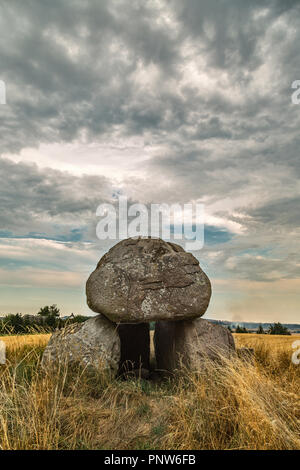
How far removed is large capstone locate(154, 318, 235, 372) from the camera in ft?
23.7

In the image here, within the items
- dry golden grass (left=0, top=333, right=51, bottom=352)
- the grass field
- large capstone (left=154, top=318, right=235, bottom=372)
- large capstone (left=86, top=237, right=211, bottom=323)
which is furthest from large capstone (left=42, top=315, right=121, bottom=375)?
dry golden grass (left=0, top=333, right=51, bottom=352)

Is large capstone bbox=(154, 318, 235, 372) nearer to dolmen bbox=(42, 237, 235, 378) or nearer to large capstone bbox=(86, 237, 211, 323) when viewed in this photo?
dolmen bbox=(42, 237, 235, 378)

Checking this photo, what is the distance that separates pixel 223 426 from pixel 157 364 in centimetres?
Answer: 568

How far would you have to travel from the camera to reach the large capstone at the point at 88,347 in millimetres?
6918

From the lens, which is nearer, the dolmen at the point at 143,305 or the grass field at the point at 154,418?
the grass field at the point at 154,418

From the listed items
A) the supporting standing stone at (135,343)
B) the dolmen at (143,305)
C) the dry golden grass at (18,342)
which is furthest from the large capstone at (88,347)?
the supporting standing stone at (135,343)

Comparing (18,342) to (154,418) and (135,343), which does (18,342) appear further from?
(154,418)

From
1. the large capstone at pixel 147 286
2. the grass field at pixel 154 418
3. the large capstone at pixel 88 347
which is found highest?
the large capstone at pixel 147 286

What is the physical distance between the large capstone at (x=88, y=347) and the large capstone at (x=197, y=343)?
1355 millimetres

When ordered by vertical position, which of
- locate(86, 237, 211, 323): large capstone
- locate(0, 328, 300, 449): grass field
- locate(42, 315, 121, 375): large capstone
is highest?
locate(86, 237, 211, 323): large capstone

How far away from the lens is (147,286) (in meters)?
7.16

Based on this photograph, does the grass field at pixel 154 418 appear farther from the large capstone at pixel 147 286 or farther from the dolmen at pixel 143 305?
the large capstone at pixel 147 286

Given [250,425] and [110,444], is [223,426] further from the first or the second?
[110,444]
